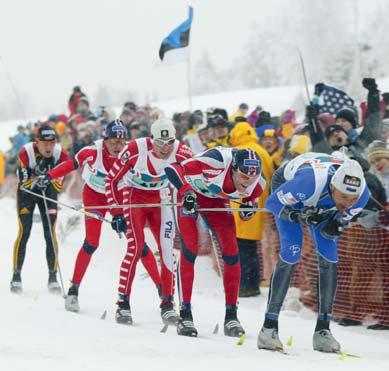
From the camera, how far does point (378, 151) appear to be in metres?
7.65

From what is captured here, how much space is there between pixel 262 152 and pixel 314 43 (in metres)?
57.0

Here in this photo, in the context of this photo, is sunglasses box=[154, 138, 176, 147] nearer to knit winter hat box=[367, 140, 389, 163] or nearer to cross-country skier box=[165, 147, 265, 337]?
cross-country skier box=[165, 147, 265, 337]

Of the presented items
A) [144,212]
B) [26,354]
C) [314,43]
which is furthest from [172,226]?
[314,43]

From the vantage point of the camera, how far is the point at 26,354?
4953 millimetres

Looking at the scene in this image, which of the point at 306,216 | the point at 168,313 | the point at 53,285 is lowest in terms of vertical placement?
the point at 53,285

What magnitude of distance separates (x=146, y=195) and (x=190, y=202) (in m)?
1.17

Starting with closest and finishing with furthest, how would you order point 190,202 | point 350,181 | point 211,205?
point 350,181, point 190,202, point 211,205

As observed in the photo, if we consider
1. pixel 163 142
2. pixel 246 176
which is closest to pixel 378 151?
pixel 246 176

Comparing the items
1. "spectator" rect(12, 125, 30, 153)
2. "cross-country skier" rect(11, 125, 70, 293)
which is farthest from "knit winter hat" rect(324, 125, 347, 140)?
"spectator" rect(12, 125, 30, 153)

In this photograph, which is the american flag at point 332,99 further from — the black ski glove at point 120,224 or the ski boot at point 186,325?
the ski boot at point 186,325

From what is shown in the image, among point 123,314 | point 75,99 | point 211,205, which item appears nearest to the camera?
point 211,205

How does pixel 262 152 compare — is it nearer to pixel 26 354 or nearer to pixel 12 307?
pixel 12 307

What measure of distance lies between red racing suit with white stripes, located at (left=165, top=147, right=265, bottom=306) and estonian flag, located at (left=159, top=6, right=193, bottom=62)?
7370mm

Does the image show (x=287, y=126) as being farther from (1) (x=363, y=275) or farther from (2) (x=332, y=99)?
(1) (x=363, y=275)
